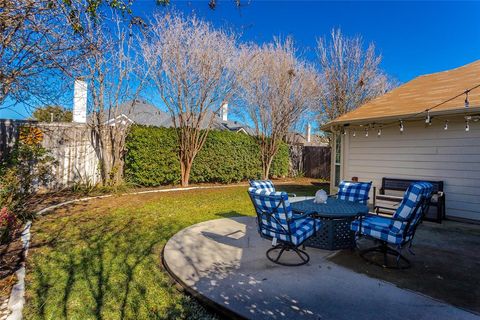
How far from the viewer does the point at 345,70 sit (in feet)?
47.7

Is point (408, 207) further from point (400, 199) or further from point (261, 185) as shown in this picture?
point (400, 199)

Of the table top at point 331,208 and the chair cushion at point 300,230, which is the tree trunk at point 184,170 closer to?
the table top at point 331,208

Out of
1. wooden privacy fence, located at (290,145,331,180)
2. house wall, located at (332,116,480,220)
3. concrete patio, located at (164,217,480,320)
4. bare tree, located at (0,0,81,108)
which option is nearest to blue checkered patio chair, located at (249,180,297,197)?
concrete patio, located at (164,217,480,320)

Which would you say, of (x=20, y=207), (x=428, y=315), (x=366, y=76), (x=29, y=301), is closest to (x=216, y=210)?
(x=20, y=207)

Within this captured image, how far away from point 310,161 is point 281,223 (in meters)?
13.6

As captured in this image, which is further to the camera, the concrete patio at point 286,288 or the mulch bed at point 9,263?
the mulch bed at point 9,263

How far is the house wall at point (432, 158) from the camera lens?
617 cm

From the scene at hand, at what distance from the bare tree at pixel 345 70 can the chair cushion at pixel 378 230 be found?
467 inches

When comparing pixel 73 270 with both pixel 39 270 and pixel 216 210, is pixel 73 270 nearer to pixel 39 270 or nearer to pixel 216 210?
pixel 39 270

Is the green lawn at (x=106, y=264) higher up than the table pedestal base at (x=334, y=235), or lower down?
lower down

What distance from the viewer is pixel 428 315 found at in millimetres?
2494

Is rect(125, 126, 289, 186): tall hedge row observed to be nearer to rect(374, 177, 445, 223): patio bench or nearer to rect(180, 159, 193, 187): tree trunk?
rect(180, 159, 193, 187): tree trunk

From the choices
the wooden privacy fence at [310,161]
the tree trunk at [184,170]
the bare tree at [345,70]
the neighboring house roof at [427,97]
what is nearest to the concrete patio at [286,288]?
the neighboring house roof at [427,97]

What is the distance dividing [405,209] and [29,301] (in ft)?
14.6
